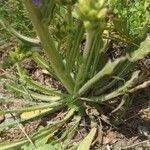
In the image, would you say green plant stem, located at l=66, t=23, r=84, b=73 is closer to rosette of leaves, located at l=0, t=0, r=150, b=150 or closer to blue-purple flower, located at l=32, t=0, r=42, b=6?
rosette of leaves, located at l=0, t=0, r=150, b=150

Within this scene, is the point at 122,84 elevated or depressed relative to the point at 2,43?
depressed

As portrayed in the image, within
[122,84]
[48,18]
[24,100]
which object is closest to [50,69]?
[24,100]

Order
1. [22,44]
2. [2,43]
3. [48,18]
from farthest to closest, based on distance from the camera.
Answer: [2,43]
[22,44]
[48,18]

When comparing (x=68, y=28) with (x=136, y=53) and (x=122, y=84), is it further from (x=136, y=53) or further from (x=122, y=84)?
(x=122, y=84)

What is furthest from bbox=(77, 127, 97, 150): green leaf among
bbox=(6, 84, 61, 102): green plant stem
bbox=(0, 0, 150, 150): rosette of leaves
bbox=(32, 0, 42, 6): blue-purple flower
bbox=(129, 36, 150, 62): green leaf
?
bbox=(32, 0, 42, 6): blue-purple flower

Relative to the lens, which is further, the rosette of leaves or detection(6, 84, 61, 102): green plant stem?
detection(6, 84, 61, 102): green plant stem

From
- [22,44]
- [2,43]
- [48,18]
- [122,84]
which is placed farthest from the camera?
[2,43]

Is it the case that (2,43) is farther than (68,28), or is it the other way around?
(2,43)
